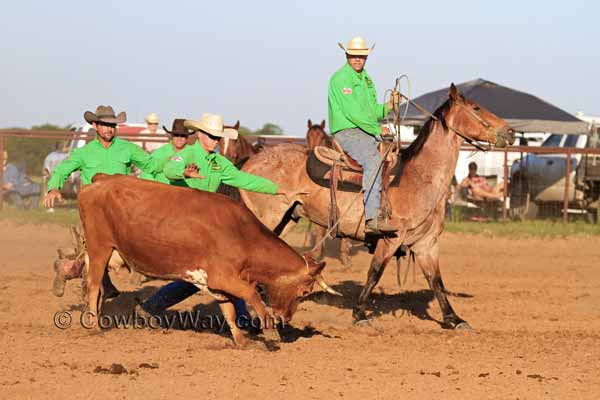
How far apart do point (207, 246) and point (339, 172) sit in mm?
2619

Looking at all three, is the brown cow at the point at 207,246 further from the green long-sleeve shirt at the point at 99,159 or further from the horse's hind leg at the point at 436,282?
the horse's hind leg at the point at 436,282

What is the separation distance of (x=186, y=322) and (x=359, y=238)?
1.88 meters

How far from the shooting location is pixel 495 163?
22422 millimetres

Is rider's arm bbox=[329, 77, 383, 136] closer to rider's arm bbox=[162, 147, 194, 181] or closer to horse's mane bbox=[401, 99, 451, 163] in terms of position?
horse's mane bbox=[401, 99, 451, 163]

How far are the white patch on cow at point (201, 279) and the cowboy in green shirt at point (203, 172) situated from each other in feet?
2.81

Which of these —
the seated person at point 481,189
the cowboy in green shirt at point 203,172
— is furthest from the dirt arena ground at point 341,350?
the seated person at point 481,189

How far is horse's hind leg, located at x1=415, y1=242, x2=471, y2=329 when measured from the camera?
9396 millimetres

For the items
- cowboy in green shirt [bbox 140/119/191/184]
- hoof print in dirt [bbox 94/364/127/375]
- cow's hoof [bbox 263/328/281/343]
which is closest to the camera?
hoof print in dirt [bbox 94/364/127/375]

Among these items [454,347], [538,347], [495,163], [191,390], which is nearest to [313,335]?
[454,347]

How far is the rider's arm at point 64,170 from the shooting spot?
8.46m

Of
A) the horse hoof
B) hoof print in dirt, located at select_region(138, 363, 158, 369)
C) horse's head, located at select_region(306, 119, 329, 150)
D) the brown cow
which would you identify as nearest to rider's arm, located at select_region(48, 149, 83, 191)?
the brown cow

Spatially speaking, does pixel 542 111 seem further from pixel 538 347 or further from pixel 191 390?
pixel 191 390

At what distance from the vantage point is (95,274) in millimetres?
8188

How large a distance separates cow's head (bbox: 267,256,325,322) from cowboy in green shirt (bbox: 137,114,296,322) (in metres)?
1.15
